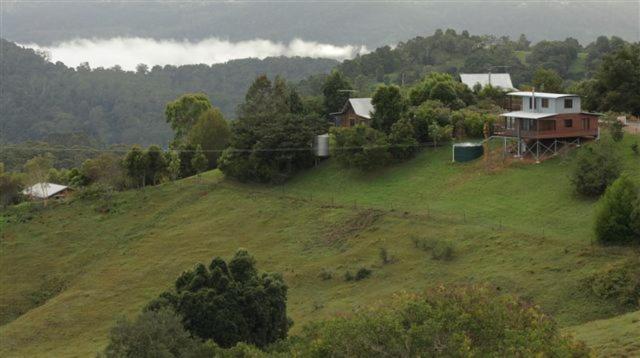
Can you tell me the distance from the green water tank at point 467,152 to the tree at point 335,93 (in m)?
16.4

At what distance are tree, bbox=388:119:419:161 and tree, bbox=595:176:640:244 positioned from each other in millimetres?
17958

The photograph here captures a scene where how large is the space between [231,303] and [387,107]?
1066 inches

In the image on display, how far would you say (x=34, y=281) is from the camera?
140 feet

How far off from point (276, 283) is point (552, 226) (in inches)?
516

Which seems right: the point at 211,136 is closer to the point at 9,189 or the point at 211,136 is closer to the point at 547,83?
the point at 9,189

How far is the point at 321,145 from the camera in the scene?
52219 millimetres

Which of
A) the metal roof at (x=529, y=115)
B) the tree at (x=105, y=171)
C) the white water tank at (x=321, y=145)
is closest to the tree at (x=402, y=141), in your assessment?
the white water tank at (x=321, y=145)

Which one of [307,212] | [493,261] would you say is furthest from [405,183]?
[493,261]

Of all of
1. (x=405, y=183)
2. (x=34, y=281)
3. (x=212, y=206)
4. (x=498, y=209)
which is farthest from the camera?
(x=212, y=206)

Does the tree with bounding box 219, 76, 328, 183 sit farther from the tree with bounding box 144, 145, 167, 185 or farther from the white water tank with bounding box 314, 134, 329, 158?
the tree with bounding box 144, 145, 167, 185

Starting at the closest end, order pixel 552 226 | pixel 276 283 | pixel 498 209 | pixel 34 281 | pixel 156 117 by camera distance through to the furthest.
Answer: pixel 276 283, pixel 552 226, pixel 498 209, pixel 34 281, pixel 156 117

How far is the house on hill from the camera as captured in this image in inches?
2221

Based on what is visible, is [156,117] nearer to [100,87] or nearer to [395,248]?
[100,87]

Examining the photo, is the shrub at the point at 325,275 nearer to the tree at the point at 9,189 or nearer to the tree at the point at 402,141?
the tree at the point at 402,141
